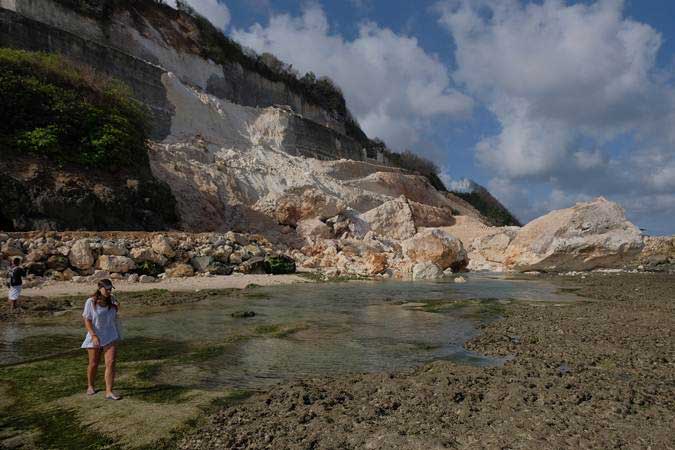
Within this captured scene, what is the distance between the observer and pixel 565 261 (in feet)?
77.0

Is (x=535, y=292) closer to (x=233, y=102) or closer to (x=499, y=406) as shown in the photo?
(x=499, y=406)

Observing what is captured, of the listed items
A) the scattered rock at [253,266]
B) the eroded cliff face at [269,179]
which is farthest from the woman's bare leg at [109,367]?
the eroded cliff face at [269,179]

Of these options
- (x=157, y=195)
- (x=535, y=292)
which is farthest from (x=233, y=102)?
(x=535, y=292)

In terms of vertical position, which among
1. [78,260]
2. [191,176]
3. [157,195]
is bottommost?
[78,260]

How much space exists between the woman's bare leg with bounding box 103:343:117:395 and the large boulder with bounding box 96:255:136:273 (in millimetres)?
9517

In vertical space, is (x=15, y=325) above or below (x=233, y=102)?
below

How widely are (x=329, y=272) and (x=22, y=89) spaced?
1344cm

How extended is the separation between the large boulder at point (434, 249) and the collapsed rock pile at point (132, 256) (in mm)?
7275

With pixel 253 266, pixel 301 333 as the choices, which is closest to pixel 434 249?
pixel 253 266

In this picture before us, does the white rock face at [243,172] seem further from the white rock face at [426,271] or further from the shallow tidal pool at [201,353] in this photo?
the shallow tidal pool at [201,353]

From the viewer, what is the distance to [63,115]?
18516 mm

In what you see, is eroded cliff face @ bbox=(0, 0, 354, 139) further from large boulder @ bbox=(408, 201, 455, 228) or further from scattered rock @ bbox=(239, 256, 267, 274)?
scattered rock @ bbox=(239, 256, 267, 274)

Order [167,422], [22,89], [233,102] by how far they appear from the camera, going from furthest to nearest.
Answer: [233,102], [22,89], [167,422]

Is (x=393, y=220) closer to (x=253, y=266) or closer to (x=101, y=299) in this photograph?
(x=253, y=266)
